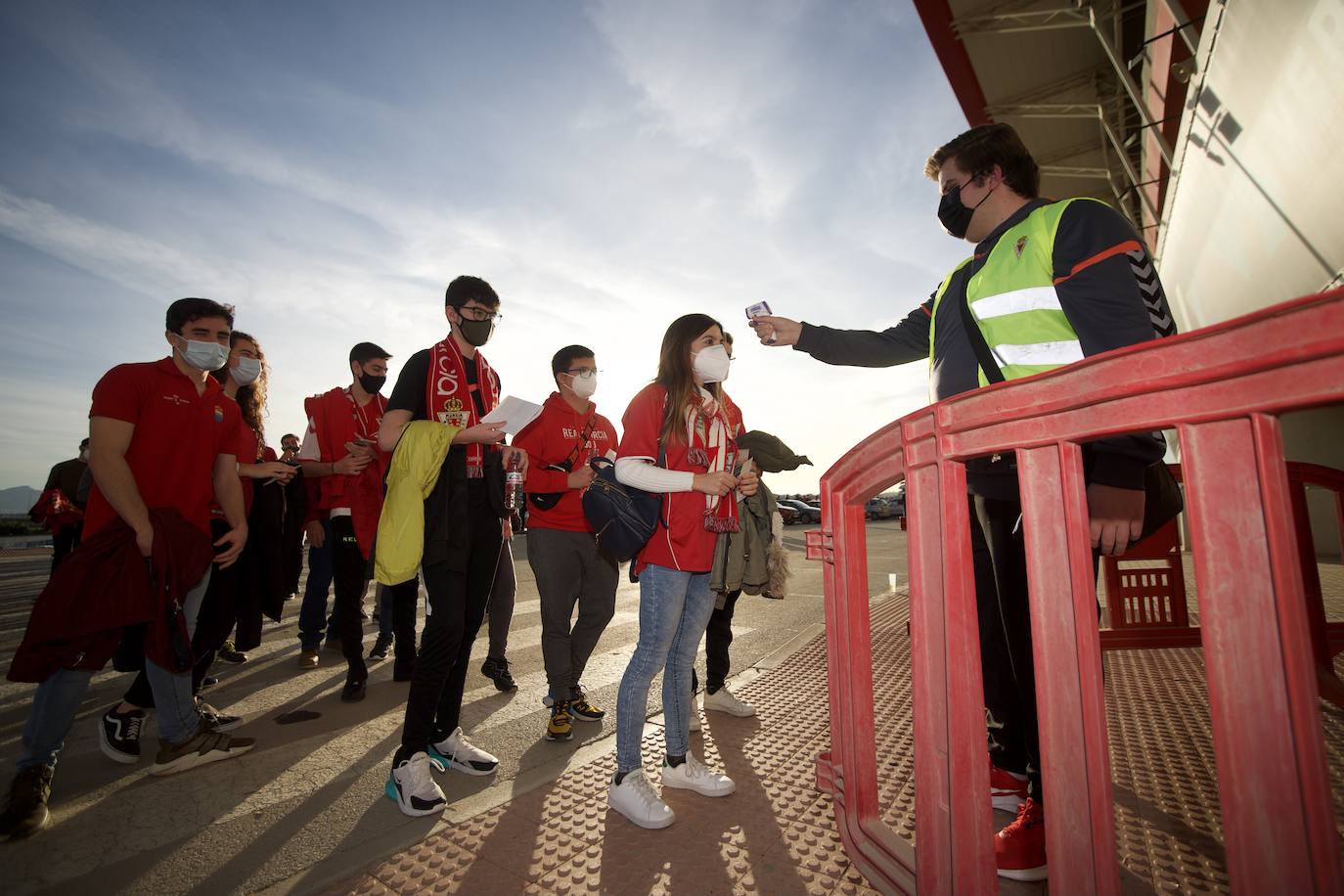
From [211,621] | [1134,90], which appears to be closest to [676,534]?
[211,621]

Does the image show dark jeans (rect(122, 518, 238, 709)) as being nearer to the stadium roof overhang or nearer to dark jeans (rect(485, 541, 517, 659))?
dark jeans (rect(485, 541, 517, 659))

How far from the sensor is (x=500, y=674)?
3.80 metres

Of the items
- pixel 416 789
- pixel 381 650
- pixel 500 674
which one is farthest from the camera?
pixel 381 650

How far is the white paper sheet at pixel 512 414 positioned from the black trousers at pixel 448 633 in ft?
1.31

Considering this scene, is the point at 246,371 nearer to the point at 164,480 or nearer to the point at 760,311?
the point at 164,480

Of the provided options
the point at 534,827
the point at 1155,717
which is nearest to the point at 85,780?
the point at 534,827

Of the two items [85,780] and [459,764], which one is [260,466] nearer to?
[85,780]

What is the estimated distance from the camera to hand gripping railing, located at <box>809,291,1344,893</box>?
2.48ft

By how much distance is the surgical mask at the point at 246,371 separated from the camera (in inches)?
150

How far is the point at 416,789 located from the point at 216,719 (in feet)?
5.32

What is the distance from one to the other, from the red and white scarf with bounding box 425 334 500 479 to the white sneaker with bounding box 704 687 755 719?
1765 millimetres

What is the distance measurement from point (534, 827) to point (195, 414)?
2.37 meters

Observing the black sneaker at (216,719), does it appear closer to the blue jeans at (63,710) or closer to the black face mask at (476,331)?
the blue jeans at (63,710)

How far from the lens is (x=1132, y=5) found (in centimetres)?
1079
